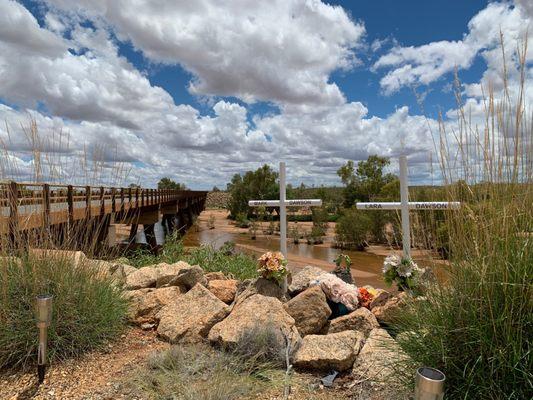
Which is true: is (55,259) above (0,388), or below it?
above

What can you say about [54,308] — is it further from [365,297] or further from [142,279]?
[365,297]

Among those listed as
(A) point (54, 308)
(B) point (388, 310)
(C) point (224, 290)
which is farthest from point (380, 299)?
(A) point (54, 308)

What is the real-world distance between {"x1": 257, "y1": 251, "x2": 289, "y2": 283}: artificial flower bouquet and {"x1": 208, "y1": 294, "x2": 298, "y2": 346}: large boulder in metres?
0.54

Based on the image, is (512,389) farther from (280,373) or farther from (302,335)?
(302,335)

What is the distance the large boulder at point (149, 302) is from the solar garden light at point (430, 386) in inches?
109

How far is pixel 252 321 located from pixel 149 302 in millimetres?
1390

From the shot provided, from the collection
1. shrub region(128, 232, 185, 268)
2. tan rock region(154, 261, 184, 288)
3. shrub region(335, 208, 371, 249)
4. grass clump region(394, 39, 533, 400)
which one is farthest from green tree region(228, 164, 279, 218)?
grass clump region(394, 39, 533, 400)

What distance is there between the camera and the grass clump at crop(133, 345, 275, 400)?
235 cm

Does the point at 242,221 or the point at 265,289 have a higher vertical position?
the point at 265,289

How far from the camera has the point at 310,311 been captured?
134 inches

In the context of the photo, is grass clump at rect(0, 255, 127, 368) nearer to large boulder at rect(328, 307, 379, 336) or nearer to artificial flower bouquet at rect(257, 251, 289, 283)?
artificial flower bouquet at rect(257, 251, 289, 283)

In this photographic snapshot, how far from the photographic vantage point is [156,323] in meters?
3.85

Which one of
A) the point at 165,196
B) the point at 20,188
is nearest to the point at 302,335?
the point at 20,188

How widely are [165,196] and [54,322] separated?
22.9 meters
